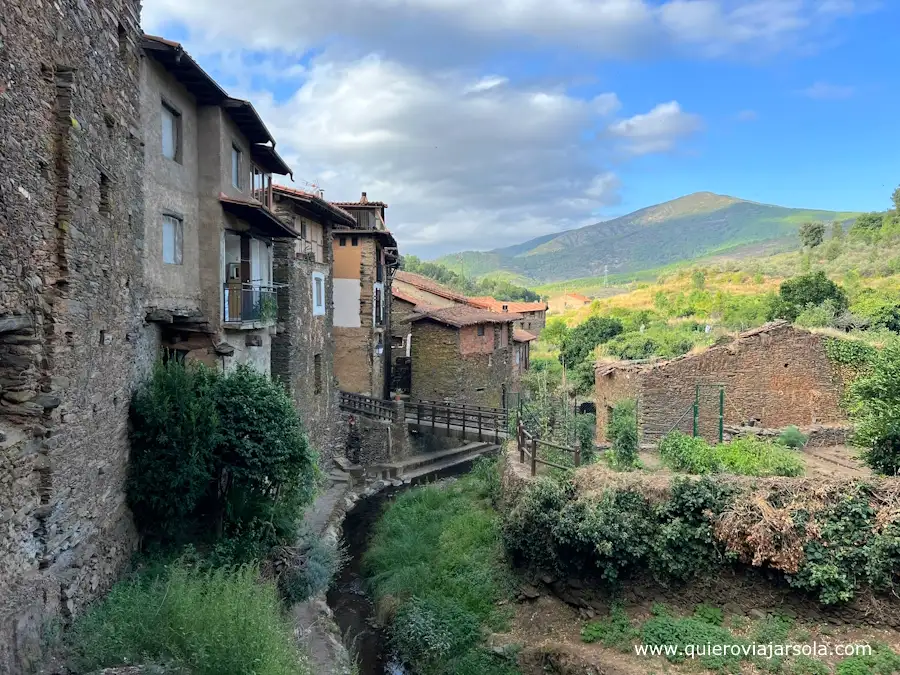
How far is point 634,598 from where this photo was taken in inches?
436

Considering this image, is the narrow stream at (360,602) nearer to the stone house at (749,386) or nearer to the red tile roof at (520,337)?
the stone house at (749,386)

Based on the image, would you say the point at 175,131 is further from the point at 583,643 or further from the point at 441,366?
the point at 441,366

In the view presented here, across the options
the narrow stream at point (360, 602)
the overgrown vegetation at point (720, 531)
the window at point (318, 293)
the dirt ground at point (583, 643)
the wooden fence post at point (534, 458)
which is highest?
the window at point (318, 293)

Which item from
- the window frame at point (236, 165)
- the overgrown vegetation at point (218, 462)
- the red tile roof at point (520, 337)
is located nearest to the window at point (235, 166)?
the window frame at point (236, 165)

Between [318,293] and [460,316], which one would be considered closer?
[318,293]

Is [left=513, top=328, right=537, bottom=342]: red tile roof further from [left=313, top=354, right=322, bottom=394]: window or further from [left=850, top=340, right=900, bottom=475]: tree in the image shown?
[left=850, top=340, right=900, bottom=475]: tree

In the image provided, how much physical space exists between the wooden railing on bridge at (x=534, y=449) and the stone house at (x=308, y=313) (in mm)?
7025

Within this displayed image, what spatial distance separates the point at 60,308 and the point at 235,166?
28.9 ft

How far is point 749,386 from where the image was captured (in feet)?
55.1

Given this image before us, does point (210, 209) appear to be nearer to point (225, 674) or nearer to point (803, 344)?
point (225, 674)

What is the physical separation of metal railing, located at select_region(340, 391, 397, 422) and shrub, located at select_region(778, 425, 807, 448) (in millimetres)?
14928

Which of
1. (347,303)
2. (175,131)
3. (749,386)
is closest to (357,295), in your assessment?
(347,303)

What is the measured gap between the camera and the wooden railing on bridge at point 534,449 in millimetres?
12932

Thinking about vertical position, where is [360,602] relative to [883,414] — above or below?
below
